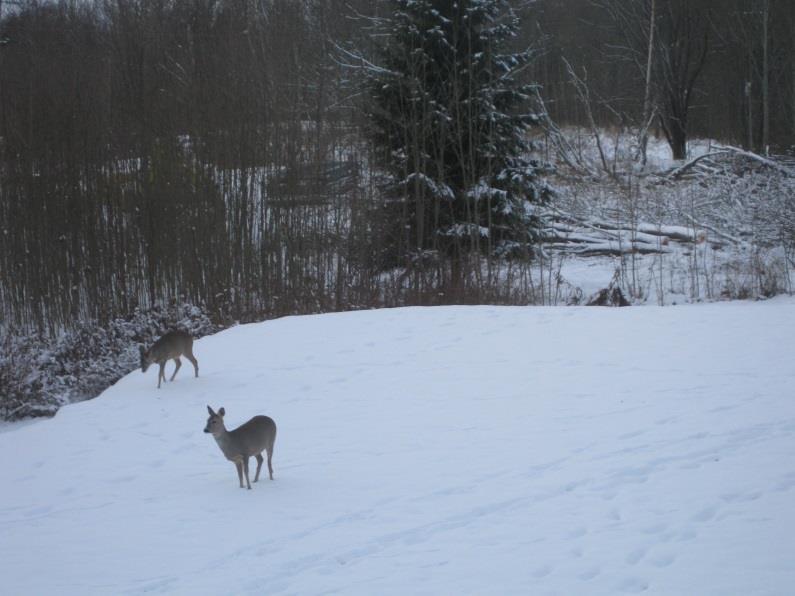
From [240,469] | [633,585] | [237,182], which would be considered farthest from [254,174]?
[633,585]

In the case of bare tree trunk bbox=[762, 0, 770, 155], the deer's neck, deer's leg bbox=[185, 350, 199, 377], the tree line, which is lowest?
the deer's neck

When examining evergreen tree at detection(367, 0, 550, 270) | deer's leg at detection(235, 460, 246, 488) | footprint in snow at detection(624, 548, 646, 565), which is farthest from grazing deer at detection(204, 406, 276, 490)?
evergreen tree at detection(367, 0, 550, 270)

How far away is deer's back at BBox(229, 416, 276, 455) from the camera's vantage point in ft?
21.9

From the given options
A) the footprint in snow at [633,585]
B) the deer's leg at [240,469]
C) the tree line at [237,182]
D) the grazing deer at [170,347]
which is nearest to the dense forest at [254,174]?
the tree line at [237,182]

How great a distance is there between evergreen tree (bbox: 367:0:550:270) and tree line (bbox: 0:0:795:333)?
6 cm

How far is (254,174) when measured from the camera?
17156 millimetres

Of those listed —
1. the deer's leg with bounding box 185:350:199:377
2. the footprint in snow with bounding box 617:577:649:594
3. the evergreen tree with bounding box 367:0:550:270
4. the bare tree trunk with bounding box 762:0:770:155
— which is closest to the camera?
the footprint in snow with bounding box 617:577:649:594

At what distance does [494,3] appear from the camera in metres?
17.9

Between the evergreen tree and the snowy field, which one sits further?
the evergreen tree

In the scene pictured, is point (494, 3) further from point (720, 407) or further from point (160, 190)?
point (720, 407)

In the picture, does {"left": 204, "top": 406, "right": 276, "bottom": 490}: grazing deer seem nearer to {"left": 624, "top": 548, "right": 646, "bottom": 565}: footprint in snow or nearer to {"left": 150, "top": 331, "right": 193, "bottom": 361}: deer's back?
{"left": 624, "top": 548, "right": 646, "bottom": 565}: footprint in snow

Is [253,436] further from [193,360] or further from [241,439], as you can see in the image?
[193,360]

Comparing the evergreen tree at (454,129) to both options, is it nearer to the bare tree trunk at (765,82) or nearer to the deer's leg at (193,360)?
the deer's leg at (193,360)

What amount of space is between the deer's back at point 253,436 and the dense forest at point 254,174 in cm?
973
